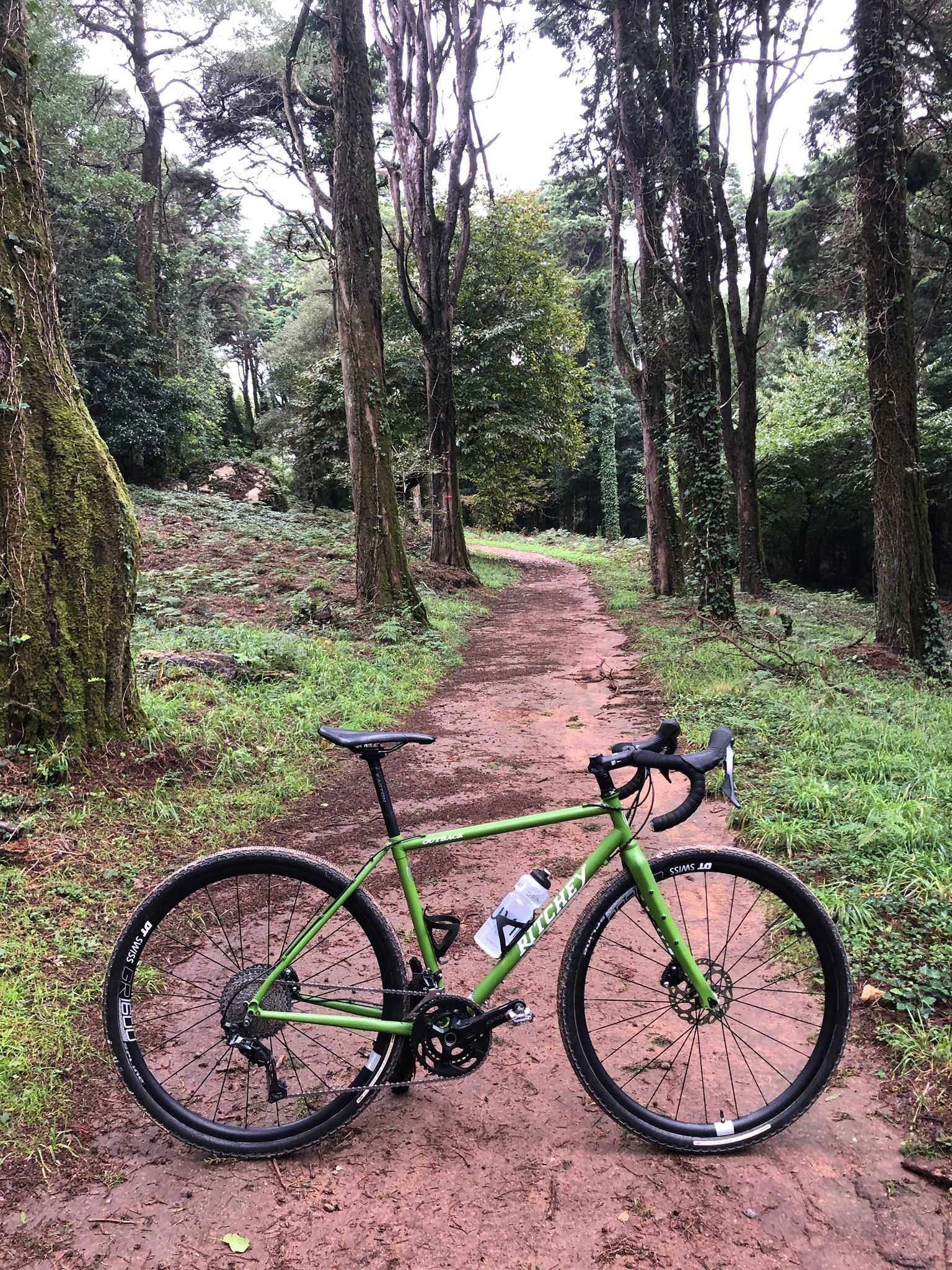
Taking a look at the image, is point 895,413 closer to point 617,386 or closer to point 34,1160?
point 34,1160

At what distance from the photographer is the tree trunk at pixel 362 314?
9422mm

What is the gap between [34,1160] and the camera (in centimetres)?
215

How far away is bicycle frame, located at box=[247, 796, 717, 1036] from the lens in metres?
2.19

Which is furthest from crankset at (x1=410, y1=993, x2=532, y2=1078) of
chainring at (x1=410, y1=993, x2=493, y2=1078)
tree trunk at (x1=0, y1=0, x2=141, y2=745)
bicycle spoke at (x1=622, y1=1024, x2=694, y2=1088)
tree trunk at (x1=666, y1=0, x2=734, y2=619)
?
tree trunk at (x1=666, y1=0, x2=734, y2=619)

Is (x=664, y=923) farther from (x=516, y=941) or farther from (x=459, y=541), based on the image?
(x=459, y=541)

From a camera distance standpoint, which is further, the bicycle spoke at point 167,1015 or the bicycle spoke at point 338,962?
the bicycle spoke at point 167,1015

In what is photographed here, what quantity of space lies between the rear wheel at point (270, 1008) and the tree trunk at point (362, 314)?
7.72m

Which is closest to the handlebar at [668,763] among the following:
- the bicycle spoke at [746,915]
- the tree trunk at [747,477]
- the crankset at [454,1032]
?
the bicycle spoke at [746,915]

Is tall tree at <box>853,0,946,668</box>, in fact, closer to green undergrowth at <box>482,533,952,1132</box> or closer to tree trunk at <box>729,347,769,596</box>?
green undergrowth at <box>482,533,952,1132</box>

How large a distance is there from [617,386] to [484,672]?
3054cm

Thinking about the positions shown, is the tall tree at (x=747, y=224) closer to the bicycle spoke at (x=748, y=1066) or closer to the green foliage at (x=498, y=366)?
the green foliage at (x=498, y=366)

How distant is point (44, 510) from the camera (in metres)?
4.21

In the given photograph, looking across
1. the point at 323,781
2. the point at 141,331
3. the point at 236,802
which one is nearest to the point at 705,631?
the point at 323,781

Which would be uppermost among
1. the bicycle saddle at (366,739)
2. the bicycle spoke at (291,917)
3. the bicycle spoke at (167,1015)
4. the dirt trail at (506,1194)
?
the bicycle saddle at (366,739)
